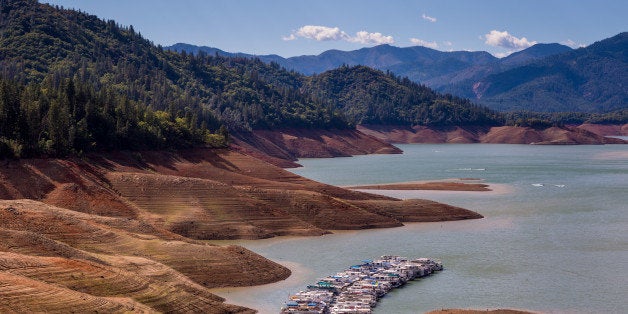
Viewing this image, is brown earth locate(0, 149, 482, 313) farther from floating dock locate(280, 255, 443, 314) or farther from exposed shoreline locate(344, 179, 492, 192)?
exposed shoreline locate(344, 179, 492, 192)

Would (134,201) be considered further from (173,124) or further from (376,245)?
(173,124)

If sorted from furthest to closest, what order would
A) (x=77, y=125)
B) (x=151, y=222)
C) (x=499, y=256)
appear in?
(x=77, y=125) < (x=151, y=222) < (x=499, y=256)

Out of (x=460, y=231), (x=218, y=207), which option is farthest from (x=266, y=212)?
(x=460, y=231)

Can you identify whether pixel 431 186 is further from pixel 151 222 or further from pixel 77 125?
pixel 151 222

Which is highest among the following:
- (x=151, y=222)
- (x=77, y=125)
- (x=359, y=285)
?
(x=77, y=125)

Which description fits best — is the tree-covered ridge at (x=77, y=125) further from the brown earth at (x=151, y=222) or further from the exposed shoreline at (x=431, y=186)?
the exposed shoreline at (x=431, y=186)

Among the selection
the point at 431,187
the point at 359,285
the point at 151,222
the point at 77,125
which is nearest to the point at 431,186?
the point at 431,187
